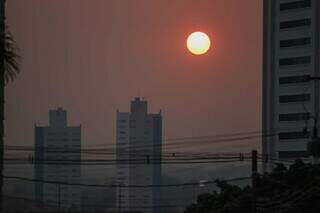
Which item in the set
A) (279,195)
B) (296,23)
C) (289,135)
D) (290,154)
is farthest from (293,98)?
(279,195)

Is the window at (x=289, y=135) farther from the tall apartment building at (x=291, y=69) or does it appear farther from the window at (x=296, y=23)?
the window at (x=296, y=23)

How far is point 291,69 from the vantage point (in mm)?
128250

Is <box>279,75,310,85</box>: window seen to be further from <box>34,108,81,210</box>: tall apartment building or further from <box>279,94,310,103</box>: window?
<box>34,108,81,210</box>: tall apartment building

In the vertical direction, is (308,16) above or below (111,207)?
above

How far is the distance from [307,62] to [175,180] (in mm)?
54141

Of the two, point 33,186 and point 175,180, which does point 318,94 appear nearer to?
point 175,180

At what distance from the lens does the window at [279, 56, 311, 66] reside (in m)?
129

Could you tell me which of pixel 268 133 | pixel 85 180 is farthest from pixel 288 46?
pixel 85 180

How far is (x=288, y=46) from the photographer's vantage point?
424 feet

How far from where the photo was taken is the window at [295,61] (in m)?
129

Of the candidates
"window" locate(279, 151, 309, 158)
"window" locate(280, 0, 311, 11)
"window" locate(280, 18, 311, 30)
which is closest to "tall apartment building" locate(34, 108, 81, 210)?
"window" locate(279, 151, 309, 158)

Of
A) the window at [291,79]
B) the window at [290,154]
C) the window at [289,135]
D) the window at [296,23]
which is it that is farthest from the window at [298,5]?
the window at [290,154]

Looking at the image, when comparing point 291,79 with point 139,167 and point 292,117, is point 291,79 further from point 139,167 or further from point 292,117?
point 139,167

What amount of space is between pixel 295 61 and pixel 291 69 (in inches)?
64.7
